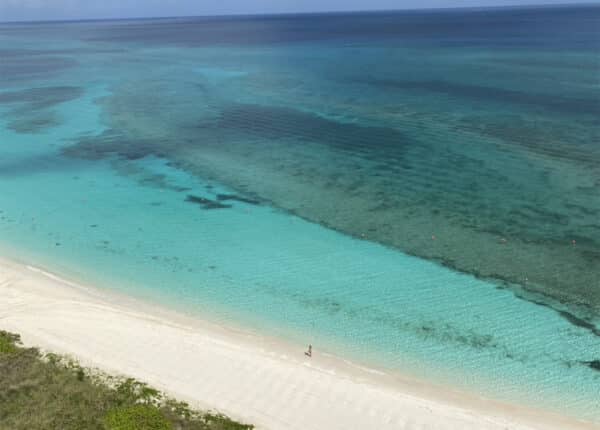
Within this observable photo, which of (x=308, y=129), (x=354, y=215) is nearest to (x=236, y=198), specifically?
(x=354, y=215)

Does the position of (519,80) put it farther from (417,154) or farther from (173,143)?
(173,143)

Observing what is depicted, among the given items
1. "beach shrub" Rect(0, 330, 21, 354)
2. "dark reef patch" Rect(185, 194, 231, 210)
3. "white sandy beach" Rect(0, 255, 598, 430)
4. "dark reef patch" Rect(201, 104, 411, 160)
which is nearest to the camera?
"white sandy beach" Rect(0, 255, 598, 430)

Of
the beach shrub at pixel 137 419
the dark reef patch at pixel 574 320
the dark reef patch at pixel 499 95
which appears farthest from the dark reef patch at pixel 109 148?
the dark reef patch at pixel 499 95

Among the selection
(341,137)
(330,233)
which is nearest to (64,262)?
(330,233)

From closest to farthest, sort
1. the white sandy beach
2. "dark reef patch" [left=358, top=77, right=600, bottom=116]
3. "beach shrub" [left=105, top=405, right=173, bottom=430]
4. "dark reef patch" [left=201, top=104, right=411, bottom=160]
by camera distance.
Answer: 1. "beach shrub" [left=105, top=405, right=173, bottom=430]
2. the white sandy beach
3. "dark reef patch" [left=201, top=104, right=411, bottom=160]
4. "dark reef patch" [left=358, top=77, right=600, bottom=116]

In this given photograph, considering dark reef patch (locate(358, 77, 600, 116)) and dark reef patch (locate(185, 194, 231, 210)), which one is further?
dark reef patch (locate(358, 77, 600, 116))

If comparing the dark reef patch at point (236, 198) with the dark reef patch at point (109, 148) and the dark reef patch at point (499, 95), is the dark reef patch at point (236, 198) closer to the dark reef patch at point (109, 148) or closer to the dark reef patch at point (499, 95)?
the dark reef patch at point (109, 148)

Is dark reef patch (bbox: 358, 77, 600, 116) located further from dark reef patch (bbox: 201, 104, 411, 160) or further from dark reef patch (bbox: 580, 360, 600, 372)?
dark reef patch (bbox: 580, 360, 600, 372)

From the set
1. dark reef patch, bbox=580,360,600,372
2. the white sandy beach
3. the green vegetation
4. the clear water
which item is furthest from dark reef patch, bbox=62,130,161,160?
dark reef patch, bbox=580,360,600,372
